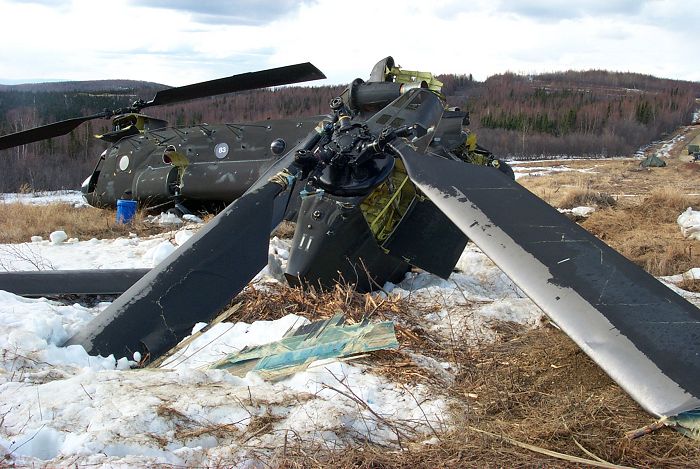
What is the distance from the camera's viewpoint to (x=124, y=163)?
520 inches

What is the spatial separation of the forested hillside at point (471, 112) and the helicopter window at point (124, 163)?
26832mm

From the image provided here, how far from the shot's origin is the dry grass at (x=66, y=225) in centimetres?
1080

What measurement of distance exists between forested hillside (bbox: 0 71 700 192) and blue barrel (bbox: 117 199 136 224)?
2822 centimetres

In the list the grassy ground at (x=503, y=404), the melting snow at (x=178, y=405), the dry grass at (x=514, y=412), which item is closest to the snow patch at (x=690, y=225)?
the grassy ground at (x=503, y=404)

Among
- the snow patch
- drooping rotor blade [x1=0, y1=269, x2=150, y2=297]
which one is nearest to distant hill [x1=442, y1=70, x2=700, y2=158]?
the snow patch

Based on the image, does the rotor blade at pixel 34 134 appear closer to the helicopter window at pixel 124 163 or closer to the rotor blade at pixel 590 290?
the helicopter window at pixel 124 163

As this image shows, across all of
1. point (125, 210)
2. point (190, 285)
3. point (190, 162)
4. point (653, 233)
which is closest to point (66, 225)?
point (125, 210)

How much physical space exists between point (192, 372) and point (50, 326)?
1.26 metres

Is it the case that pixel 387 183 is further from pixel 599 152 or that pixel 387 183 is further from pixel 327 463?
pixel 599 152

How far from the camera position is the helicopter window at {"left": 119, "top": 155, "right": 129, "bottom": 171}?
43.2 ft

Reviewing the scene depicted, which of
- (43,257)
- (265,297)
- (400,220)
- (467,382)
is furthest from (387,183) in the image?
(43,257)

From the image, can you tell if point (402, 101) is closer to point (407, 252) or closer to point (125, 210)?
point (407, 252)

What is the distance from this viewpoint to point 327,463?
8.30ft

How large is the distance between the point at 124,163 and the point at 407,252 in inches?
363
